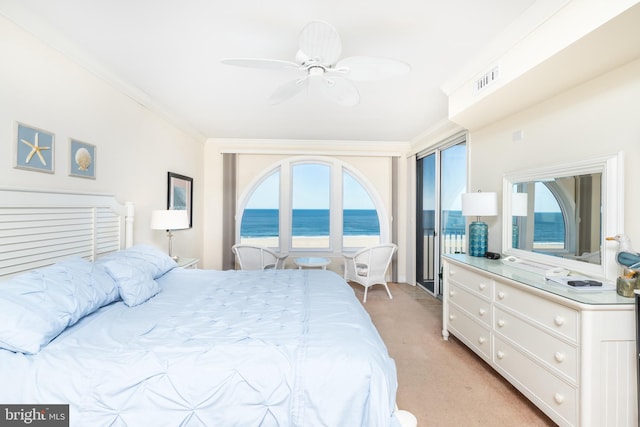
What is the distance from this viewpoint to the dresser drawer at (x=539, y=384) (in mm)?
1521

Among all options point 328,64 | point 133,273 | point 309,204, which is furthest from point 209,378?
point 309,204

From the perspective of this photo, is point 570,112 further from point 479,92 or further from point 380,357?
point 380,357

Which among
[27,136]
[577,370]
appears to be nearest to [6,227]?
[27,136]

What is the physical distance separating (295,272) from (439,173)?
8.92 ft

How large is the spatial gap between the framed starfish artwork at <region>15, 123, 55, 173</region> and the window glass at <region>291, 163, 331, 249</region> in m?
3.31

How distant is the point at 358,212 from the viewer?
5672 millimetres

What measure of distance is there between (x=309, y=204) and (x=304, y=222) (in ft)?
1.18

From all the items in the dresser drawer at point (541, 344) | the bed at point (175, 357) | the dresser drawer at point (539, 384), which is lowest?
the dresser drawer at point (539, 384)

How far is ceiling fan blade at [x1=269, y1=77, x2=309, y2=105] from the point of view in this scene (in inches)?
80.2

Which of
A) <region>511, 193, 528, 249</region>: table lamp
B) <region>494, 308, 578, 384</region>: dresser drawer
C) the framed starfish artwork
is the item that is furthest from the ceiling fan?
<region>494, 308, 578, 384</region>: dresser drawer

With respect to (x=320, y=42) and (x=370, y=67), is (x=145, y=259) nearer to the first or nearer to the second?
(x=320, y=42)

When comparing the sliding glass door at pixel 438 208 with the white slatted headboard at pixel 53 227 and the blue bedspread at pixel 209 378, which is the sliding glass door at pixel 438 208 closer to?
the blue bedspread at pixel 209 378

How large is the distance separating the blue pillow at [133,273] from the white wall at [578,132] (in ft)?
10.0

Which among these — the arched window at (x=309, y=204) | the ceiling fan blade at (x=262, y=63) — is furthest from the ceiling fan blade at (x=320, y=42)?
the arched window at (x=309, y=204)
